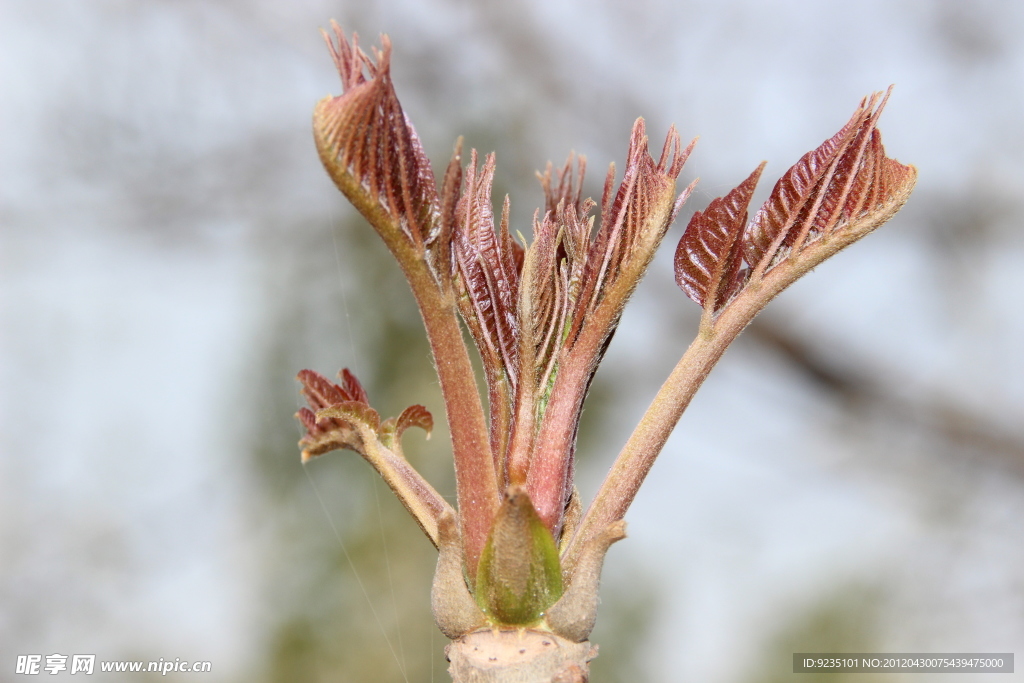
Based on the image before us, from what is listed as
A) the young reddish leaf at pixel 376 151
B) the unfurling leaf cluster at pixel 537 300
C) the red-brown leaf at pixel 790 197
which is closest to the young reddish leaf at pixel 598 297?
the unfurling leaf cluster at pixel 537 300

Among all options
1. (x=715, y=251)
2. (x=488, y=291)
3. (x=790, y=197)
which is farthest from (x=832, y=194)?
(x=488, y=291)

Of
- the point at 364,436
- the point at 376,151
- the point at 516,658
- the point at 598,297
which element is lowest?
the point at 516,658

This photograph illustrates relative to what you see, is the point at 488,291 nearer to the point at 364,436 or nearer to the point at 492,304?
the point at 492,304

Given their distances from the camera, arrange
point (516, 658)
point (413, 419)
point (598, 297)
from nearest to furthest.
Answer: point (516, 658) → point (598, 297) → point (413, 419)

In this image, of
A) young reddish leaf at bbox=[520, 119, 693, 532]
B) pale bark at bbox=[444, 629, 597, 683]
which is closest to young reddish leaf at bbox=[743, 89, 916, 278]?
young reddish leaf at bbox=[520, 119, 693, 532]

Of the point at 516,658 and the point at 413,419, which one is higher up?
the point at 413,419

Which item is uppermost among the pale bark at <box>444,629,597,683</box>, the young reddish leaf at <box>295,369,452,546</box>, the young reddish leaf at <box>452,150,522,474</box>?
the young reddish leaf at <box>452,150,522,474</box>

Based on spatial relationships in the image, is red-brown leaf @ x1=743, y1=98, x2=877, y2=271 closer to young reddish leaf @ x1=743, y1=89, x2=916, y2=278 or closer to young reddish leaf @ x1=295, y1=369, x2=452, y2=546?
young reddish leaf @ x1=743, y1=89, x2=916, y2=278
